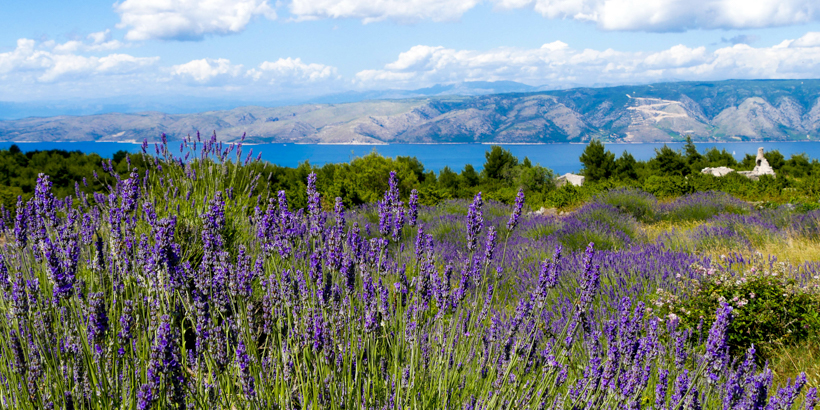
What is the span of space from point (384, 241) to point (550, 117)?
692 ft

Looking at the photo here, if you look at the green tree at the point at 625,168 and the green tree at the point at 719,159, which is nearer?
the green tree at the point at 625,168

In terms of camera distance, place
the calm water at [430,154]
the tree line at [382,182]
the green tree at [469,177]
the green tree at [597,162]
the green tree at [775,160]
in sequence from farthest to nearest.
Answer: the calm water at [430,154] → the green tree at [775,160] → the green tree at [597,162] → the green tree at [469,177] → the tree line at [382,182]

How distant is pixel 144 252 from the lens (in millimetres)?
1973

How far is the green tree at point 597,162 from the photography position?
14.9 meters

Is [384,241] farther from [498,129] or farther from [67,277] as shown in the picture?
[498,129]

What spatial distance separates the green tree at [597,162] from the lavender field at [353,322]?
36.6ft

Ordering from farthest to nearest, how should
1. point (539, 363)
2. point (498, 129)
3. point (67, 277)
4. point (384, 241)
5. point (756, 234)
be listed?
point (498, 129) < point (756, 234) < point (539, 363) < point (384, 241) < point (67, 277)

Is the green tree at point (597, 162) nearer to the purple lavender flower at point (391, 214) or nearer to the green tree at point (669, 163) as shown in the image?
the green tree at point (669, 163)

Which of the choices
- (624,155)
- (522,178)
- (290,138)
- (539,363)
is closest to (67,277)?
(539,363)

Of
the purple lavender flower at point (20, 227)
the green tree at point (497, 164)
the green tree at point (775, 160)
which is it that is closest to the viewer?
the purple lavender flower at point (20, 227)

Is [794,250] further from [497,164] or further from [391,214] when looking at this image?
[497,164]

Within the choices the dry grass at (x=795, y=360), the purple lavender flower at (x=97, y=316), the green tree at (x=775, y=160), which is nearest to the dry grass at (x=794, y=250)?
the dry grass at (x=795, y=360)

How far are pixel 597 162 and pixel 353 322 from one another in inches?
594

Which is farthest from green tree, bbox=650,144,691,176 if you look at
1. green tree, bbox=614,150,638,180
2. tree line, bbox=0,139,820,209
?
tree line, bbox=0,139,820,209
